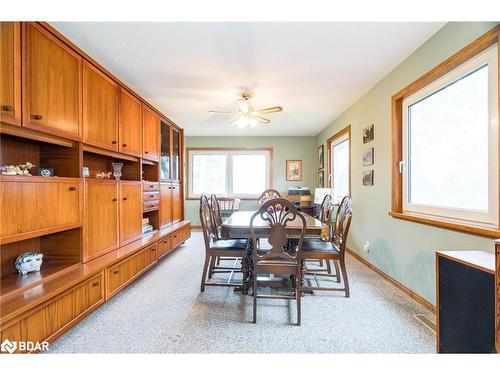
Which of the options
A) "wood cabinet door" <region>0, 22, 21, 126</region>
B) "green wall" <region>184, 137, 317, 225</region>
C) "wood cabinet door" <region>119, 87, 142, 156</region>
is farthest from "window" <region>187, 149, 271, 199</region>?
"wood cabinet door" <region>0, 22, 21, 126</region>

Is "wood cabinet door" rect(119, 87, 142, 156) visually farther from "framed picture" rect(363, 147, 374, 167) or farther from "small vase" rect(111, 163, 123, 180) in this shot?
"framed picture" rect(363, 147, 374, 167)

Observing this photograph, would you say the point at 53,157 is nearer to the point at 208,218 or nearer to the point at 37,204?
the point at 37,204

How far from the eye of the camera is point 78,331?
5.51ft

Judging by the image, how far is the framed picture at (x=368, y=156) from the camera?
3.02m

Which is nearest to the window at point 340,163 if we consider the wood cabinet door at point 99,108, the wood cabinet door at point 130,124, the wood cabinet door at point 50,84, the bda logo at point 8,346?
the wood cabinet door at point 130,124

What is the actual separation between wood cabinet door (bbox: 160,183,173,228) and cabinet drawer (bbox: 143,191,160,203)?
140 mm

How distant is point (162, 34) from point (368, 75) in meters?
2.23

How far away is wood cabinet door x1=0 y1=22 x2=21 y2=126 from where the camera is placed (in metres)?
1.35

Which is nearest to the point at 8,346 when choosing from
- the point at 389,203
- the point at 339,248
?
the point at 339,248

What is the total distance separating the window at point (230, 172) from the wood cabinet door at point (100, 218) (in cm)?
353

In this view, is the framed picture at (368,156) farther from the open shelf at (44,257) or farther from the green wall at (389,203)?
the open shelf at (44,257)

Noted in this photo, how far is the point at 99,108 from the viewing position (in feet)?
7.02

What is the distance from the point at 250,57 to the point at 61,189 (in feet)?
6.50
